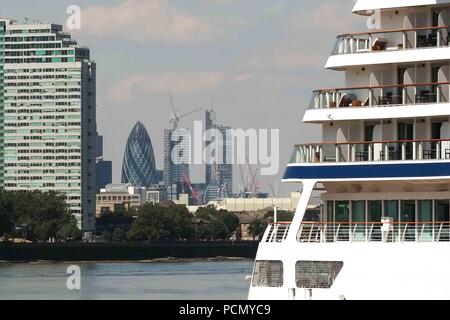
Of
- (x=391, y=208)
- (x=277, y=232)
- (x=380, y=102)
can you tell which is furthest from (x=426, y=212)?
(x=277, y=232)

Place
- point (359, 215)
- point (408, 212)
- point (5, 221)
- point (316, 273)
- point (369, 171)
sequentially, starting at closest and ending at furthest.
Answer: point (316, 273) < point (369, 171) < point (408, 212) < point (359, 215) < point (5, 221)

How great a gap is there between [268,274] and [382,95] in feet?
15.4

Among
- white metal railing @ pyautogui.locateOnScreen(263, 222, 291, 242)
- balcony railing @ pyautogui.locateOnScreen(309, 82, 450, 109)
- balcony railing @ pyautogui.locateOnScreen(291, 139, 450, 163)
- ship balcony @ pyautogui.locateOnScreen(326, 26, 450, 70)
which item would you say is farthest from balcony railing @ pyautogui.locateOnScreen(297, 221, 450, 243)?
ship balcony @ pyautogui.locateOnScreen(326, 26, 450, 70)

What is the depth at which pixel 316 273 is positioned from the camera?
114 ft

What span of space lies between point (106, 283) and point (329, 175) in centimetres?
8772

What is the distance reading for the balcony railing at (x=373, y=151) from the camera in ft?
115

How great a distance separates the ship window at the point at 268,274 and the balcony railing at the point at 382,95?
3758 millimetres

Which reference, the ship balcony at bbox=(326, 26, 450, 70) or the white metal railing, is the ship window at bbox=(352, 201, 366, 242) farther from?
the ship balcony at bbox=(326, 26, 450, 70)

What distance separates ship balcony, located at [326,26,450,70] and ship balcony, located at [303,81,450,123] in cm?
58

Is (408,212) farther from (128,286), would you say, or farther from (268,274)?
(128,286)

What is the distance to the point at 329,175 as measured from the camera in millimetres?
35688

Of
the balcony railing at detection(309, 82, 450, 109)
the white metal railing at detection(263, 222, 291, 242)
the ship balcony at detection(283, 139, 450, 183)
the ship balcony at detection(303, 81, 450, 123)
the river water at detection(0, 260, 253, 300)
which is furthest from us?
the river water at detection(0, 260, 253, 300)

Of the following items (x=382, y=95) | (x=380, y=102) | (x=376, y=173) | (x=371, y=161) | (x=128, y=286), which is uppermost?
(x=382, y=95)

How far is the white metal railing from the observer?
35.9 m
